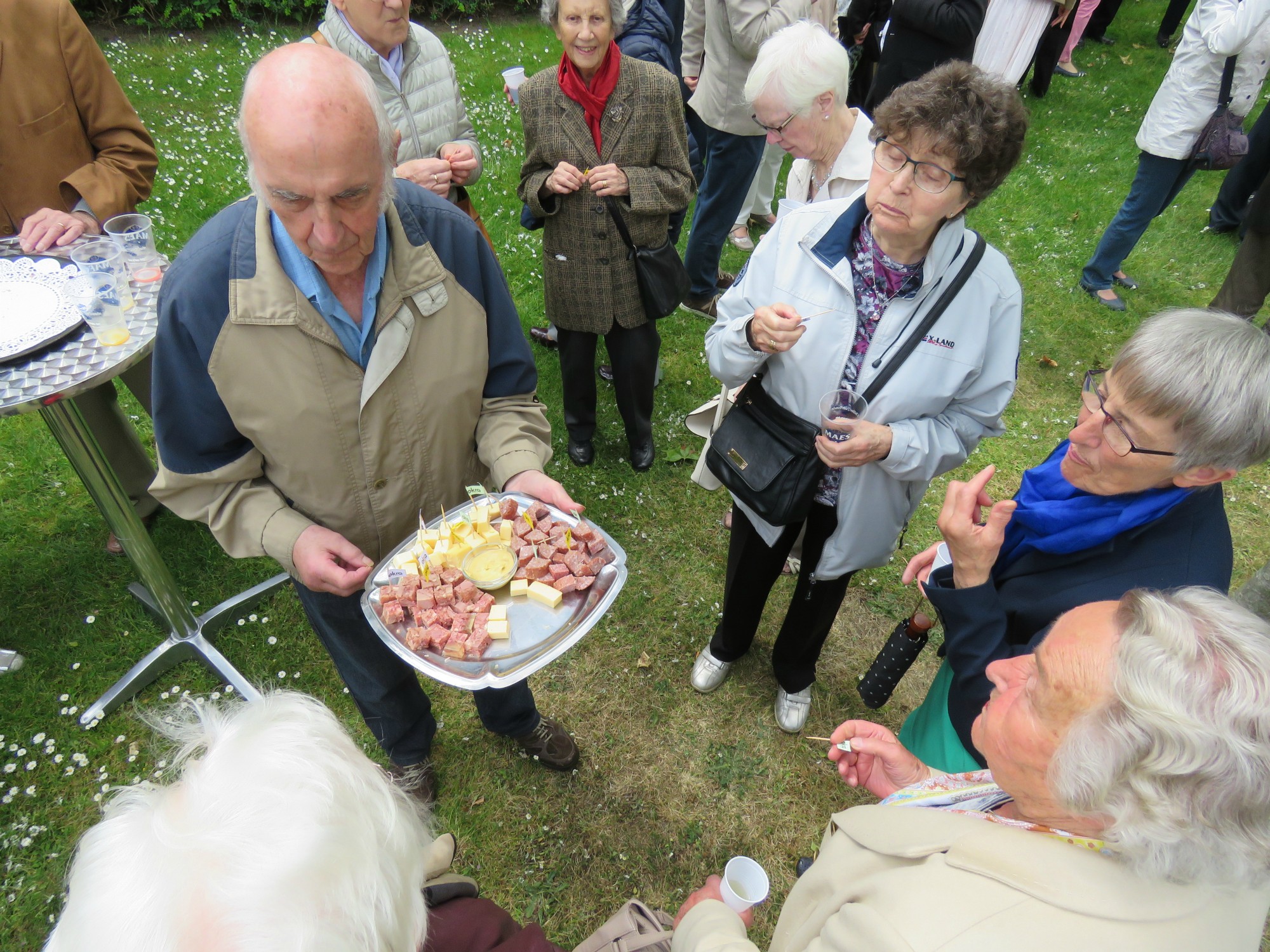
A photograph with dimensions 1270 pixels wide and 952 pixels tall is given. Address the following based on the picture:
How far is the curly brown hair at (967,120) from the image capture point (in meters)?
2.10

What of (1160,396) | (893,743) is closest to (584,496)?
(893,743)

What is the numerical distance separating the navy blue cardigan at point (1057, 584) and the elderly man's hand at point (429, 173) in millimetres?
2650

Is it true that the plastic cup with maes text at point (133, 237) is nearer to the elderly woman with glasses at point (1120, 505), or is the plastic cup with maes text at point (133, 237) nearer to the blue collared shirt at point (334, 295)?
the blue collared shirt at point (334, 295)

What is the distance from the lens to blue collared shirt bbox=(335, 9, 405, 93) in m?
3.10

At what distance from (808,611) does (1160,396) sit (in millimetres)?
1634

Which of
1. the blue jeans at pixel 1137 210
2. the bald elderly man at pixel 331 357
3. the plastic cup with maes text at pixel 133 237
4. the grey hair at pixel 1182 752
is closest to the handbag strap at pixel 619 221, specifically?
the bald elderly man at pixel 331 357

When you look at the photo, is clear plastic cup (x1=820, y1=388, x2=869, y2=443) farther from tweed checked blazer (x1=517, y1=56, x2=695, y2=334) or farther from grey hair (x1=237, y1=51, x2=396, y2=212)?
tweed checked blazer (x1=517, y1=56, x2=695, y2=334)

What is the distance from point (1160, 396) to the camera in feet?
5.79

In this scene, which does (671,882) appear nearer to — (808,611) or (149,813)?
(808,611)

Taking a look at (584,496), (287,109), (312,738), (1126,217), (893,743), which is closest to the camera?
(312,738)

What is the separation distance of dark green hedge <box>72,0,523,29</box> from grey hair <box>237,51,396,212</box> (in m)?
9.29

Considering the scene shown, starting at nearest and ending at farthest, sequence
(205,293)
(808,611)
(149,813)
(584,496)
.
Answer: (149,813)
(205,293)
(808,611)
(584,496)

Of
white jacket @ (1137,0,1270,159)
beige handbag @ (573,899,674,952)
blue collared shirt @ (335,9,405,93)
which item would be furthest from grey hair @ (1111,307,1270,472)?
white jacket @ (1137,0,1270,159)

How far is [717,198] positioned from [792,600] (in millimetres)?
3269
